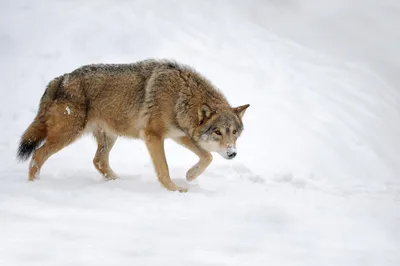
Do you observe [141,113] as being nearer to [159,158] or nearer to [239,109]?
[159,158]

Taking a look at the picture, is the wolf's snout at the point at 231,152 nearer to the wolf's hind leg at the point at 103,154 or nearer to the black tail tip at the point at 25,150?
the wolf's hind leg at the point at 103,154

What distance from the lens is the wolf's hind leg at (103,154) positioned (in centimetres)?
752

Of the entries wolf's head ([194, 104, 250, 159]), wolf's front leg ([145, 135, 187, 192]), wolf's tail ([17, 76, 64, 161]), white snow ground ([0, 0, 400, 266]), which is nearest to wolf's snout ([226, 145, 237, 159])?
wolf's head ([194, 104, 250, 159])

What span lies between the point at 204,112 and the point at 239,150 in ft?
9.93

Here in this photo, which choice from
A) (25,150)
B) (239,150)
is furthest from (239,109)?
(25,150)

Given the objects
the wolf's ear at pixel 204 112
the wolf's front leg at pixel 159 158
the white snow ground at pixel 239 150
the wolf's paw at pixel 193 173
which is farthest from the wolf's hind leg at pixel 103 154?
the wolf's ear at pixel 204 112

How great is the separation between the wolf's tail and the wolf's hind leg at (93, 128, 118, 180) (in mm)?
825

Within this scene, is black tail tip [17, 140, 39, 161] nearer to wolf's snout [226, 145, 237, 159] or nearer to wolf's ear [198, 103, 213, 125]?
wolf's ear [198, 103, 213, 125]

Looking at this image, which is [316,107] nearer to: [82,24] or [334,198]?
[334,198]

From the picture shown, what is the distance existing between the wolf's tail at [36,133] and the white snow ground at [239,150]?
0.40 meters

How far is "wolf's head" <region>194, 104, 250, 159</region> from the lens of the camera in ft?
21.8

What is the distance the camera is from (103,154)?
766 centimetres

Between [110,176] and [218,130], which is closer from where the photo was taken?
[218,130]

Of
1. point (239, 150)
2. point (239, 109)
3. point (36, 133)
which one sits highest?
point (239, 150)
